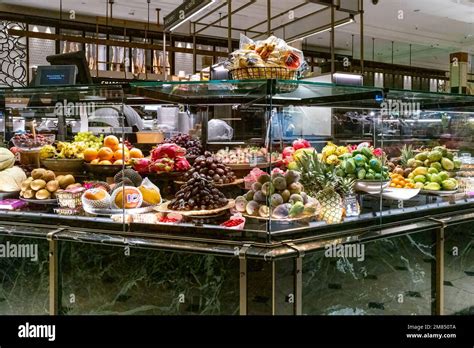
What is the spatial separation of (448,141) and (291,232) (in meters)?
1.98

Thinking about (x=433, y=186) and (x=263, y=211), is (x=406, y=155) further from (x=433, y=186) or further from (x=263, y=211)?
(x=263, y=211)

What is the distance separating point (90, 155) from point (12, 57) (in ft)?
22.4

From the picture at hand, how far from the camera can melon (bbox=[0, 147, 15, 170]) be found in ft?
9.51

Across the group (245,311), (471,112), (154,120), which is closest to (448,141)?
(471,112)

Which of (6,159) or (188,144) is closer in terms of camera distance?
(6,159)

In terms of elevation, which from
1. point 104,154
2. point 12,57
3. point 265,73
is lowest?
point 104,154

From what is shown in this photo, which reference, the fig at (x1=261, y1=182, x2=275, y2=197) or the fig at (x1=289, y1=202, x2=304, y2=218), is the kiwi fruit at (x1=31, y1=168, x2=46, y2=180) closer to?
the fig at (x1=261, y1=182, x2=275, y2=197)

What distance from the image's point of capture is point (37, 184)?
2.69 metres

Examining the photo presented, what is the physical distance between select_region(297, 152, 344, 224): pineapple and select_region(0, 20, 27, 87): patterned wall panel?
24.1ft

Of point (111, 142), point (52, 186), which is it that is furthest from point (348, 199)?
point (52, 186)

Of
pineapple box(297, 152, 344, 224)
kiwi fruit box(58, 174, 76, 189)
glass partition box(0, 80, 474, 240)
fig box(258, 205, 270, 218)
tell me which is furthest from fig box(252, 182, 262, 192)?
kiwi fruit box(58, 174, 76, 189)

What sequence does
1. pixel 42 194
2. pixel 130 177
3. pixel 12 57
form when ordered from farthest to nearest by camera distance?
pixel 12 57 < pixel 130 177 < pixel 42 194

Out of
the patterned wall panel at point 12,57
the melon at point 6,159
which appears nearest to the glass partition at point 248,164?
the melon at point 6,159

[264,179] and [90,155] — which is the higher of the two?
[90,155]
